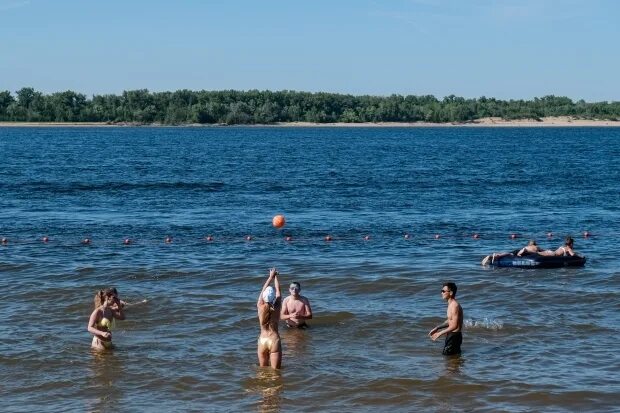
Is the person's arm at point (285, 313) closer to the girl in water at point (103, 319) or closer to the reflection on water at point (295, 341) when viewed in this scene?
the reflection on water at point (295, 341)

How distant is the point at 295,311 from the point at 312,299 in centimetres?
354

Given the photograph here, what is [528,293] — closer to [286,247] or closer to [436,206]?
[286,247]

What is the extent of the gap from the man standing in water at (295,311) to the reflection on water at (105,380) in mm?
4119

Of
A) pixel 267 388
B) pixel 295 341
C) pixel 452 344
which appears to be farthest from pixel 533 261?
pixel 267 388

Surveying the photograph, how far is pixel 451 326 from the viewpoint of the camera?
59.3 ft

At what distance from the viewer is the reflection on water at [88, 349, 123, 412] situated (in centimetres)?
1592

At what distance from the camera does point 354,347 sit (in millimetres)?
19516

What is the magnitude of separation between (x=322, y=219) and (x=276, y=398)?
24725 mm

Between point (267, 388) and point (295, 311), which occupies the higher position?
point (295, 311)

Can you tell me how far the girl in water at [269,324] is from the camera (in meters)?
16.5

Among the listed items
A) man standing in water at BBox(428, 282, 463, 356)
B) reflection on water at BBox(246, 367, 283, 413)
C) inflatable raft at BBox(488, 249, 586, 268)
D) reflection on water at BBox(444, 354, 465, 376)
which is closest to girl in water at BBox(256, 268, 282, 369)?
reflection on water at BBox(246, 367, 283, 413)

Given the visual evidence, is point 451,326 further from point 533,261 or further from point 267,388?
point 533,261

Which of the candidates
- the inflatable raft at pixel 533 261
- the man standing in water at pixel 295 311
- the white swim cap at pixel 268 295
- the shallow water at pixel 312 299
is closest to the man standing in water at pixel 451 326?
the shallow water at pixel 312 299

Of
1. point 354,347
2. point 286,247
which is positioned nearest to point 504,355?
point 354,347
